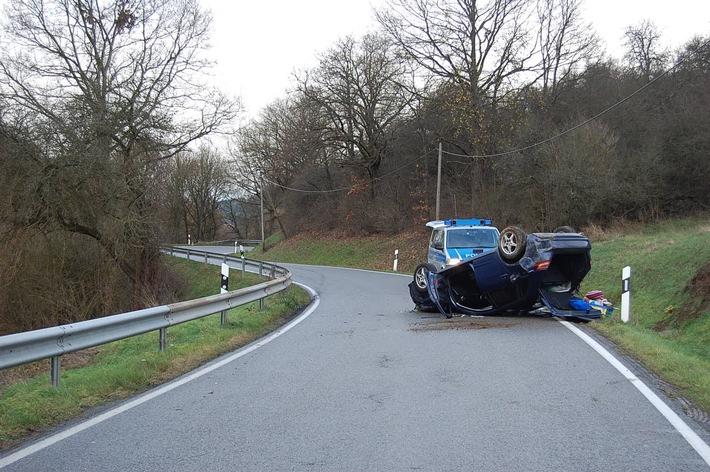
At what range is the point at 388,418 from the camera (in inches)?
215

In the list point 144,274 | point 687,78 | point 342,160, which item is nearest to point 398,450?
point 144,274

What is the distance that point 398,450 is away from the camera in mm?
4625

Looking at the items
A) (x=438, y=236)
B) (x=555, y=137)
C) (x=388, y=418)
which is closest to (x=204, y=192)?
(x=555, y=137)

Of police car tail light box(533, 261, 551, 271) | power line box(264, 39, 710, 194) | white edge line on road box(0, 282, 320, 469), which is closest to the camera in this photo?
white edge line on road box(0, 282, 320, 469)

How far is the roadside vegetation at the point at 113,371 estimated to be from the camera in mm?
5695

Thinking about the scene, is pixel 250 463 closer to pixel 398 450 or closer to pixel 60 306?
pixel 398 450

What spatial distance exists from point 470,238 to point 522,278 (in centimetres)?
504

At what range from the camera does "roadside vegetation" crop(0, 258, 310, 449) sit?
224 inches

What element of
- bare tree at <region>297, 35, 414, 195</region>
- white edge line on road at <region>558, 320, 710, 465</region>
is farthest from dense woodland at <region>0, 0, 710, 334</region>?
white edge line on road at <region>558, 320, 710, 465</region>

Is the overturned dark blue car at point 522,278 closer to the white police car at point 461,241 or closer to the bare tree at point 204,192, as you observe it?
the white police car at point 461,241

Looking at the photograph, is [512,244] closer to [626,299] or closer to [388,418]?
[626,299]

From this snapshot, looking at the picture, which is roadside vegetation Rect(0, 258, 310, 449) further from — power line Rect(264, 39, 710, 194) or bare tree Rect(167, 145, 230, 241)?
bare tree Rect(167, 145, 230, 241)

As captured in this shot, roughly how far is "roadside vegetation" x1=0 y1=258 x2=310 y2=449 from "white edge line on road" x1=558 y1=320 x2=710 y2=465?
5.19 metres

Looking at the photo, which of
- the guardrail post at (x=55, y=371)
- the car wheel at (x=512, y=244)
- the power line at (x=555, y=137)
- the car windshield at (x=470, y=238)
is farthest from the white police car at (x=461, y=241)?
the guardrail post at (x=55, y=371)
